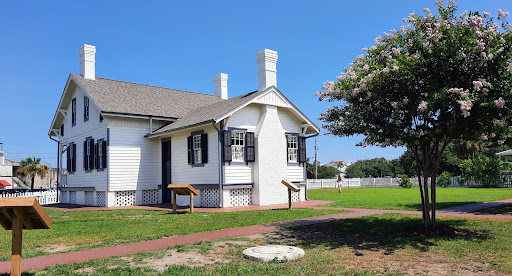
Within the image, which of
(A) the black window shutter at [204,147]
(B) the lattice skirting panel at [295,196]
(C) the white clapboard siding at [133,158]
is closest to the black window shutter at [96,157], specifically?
(C) the white clapboard siding at [133,158]

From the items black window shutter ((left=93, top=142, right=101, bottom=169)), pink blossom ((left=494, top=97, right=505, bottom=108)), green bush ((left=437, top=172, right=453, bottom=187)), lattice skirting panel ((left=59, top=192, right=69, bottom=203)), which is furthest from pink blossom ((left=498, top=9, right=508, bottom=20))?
green bush ((left=437, top=172, right=453, bottom=187))

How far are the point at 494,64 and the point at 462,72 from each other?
0.59 m

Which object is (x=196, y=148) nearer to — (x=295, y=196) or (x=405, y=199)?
(x=295, y=196)

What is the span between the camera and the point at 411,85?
9.12m

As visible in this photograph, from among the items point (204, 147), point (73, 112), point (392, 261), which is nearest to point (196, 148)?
point (204, 147)

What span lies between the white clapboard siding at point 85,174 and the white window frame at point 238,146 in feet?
23.1

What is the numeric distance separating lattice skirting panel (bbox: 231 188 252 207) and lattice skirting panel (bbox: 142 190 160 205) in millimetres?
5882

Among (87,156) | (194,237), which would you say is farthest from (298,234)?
(87,156)

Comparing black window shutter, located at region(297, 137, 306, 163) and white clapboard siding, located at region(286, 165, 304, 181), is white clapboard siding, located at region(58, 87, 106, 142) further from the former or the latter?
black window shutter, located at region(297, 137, 306, 163)

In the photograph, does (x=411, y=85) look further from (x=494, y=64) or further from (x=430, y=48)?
(x=494, y=64)

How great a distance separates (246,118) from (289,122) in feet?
9.74

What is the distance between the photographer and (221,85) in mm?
29703

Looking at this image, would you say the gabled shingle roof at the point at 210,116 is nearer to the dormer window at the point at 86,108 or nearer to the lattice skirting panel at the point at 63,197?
the dormer window at the point at 86,108

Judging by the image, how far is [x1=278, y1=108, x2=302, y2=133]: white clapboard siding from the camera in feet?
70.7
